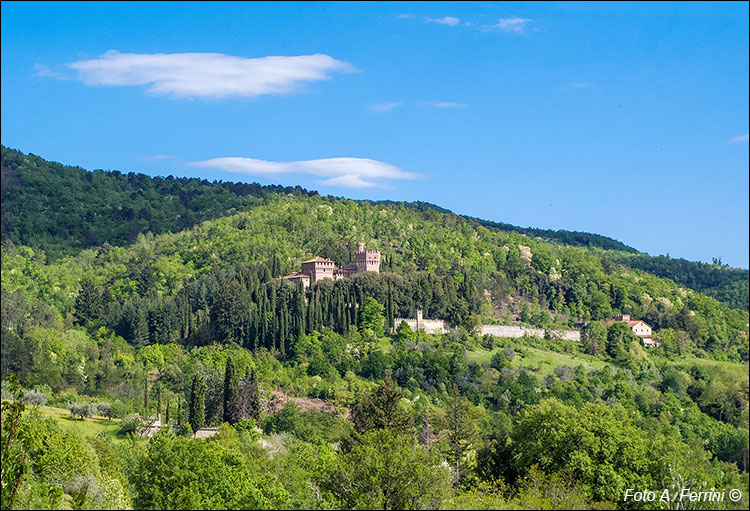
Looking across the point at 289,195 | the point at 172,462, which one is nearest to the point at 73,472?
the point at 172,462

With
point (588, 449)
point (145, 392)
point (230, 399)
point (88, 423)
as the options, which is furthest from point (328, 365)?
point (588, 449)

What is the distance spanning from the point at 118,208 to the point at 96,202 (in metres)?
3.49

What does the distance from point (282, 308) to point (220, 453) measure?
1774 inches

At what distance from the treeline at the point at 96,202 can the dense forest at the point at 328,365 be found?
21.1 inches

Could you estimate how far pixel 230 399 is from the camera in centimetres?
6731

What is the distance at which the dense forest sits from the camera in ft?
136

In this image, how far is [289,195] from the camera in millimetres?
153500

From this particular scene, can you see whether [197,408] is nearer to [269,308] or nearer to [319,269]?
[269,308]

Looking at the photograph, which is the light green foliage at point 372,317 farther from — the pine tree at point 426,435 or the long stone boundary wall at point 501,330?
the pine tree at point 426,435

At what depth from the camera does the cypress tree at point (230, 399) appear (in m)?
67.2

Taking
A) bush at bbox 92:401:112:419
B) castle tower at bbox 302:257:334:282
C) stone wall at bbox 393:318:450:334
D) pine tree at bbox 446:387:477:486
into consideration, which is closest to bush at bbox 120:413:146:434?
bush at bbox 92:401:112:419

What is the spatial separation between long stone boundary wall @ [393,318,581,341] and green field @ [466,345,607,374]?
3.86 meters

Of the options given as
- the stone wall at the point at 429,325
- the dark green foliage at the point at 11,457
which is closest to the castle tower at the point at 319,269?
the stone wall at the point at 429,325

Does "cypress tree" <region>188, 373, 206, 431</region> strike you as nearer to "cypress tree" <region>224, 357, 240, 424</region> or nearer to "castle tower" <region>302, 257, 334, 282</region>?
"cypress tree" <region>224, 357, 240, 424</region>
